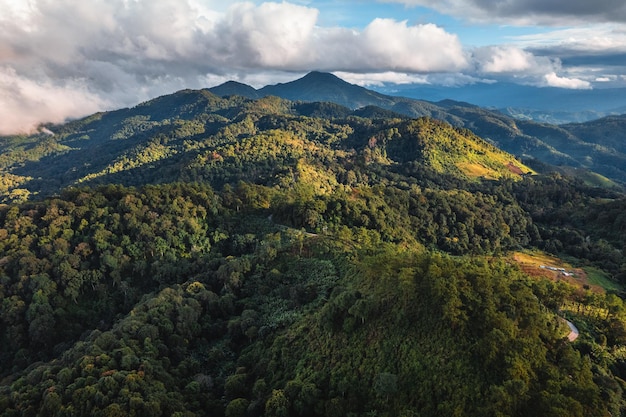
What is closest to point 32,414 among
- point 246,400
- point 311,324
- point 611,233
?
point 246,400

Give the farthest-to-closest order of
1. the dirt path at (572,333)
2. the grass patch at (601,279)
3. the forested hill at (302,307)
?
the grass patch at (601,279)
the dirt path at (572,333)
the forested hill at (302,307)

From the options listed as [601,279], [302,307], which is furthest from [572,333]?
[601,279]

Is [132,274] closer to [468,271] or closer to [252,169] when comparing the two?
[468,271]

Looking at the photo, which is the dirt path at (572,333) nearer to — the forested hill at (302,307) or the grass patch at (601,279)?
the forested hill at (302,307)

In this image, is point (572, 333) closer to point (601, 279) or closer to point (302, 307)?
point (302, 307)

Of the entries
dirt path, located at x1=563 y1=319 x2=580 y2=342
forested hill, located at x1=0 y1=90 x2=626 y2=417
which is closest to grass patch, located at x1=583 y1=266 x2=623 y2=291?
forested hill, located at x1=0 y1=90 x2=626 y2=417

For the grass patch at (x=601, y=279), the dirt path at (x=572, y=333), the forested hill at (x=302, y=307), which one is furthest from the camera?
the grass patch at (x=601, y=279)

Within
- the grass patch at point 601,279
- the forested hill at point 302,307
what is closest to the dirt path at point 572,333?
the forested hill at point 302,307

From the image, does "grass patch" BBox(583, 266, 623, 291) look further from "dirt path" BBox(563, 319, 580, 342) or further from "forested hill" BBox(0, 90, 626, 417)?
"dirt path" BBox(563, 319, 580, 342)
